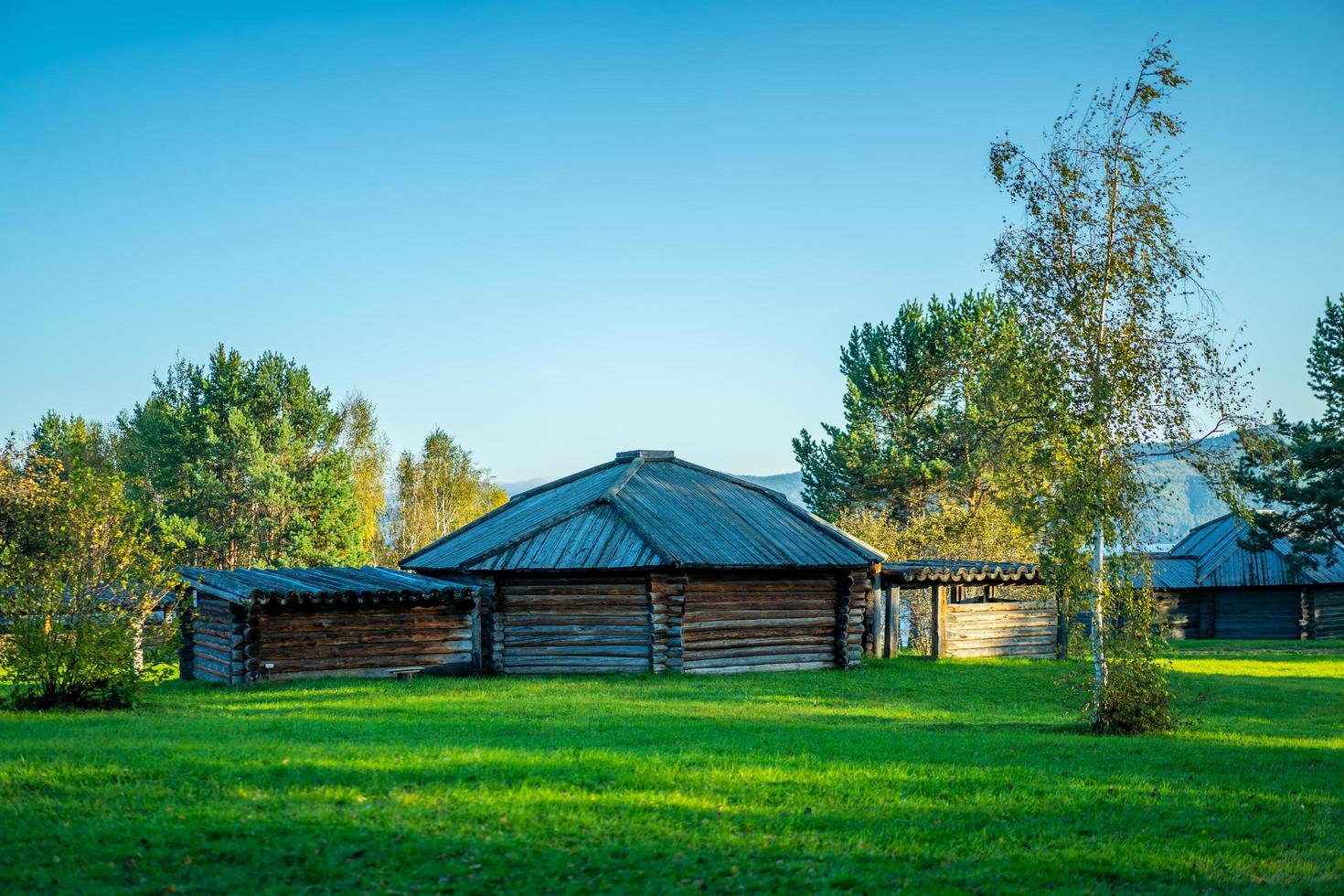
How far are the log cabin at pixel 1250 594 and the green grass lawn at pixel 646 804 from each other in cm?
3174

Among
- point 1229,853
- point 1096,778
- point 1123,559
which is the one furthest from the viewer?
point 1123,559

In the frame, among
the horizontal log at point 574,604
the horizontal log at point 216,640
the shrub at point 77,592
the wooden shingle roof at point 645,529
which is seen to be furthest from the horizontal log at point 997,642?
the shrub at point 77,592

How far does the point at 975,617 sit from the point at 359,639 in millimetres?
16816

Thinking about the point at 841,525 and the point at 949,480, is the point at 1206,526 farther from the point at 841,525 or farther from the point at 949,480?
the point at 841,525

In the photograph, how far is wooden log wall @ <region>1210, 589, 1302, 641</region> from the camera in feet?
Result: 144

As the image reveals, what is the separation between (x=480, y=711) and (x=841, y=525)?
33.4 m

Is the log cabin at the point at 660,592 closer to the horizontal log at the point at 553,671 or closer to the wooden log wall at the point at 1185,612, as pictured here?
the horizontal log at the point at 553,671

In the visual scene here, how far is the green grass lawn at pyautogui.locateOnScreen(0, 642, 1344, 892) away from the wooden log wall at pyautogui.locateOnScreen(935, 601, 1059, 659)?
1274cm

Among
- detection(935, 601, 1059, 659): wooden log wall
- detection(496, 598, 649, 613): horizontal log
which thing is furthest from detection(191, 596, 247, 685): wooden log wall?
detection(935, 601, 1059, 659): wooden log wall

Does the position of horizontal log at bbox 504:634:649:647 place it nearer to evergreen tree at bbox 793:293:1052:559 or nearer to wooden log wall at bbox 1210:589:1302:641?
evergreen tree at bbox 793:293:1052:559

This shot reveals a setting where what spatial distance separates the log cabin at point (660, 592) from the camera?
76.4 ft

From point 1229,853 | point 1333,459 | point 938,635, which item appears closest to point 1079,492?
point 1229,853

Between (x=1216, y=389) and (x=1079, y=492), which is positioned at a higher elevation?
(x=1216, y=389)

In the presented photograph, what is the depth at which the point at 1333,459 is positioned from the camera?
39969 millimetres
